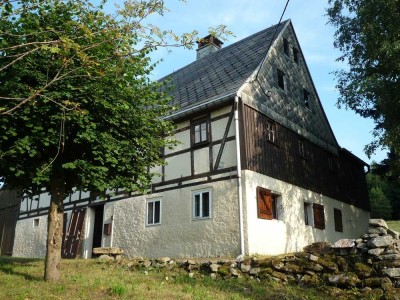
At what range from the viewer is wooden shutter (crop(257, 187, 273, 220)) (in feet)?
44.8

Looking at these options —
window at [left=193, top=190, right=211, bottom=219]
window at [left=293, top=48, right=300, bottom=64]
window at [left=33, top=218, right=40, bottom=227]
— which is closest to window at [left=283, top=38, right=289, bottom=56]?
window at [left=293, top=48, right=300, bottom=64]

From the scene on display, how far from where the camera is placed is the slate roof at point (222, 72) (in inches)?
625

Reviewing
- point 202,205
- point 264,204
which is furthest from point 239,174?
point 202,205

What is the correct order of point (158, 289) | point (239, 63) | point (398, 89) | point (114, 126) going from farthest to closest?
point (239, 63) → point (398, 89) → point (114, 126) → point (158, 289)

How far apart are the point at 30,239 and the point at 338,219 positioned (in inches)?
634

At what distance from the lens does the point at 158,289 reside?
9.24 metres

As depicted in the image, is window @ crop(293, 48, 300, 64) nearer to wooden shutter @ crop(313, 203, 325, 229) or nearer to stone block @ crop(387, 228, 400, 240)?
wooden shutter @ crop(313, 203, 325, 229)

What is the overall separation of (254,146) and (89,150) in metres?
6.62

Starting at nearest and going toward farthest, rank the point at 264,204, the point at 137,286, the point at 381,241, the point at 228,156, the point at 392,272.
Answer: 1. the point at 137,286
2. the point at 392,272
3. the point at 381,241
4. the point at 264,204
5. the point at 228,156

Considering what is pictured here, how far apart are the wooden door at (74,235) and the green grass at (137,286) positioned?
6384 millimetres

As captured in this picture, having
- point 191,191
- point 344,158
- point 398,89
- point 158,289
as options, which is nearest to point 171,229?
point 191,191

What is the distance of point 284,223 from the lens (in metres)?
14.7

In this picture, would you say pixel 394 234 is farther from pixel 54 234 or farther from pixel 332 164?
pixel 332 164

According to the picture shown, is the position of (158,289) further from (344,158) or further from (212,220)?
(344,158)
